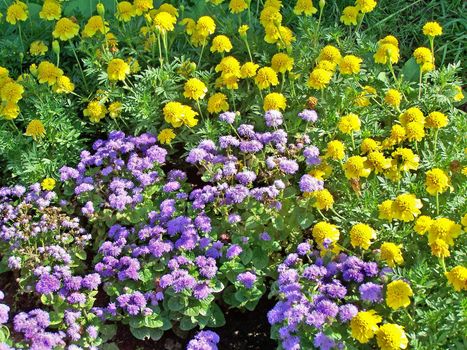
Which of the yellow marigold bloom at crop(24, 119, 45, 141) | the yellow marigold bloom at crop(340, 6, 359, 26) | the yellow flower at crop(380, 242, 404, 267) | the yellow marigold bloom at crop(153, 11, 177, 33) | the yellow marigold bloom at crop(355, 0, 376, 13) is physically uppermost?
the yellow marigold bloom at crop(355, 0, 376, 13)

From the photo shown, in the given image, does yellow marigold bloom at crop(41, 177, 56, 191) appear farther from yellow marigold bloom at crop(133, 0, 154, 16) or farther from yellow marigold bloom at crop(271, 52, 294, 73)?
yellow marigold bloom at crop(271, 52, 294, 73)

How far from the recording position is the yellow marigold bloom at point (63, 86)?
379 centimetres

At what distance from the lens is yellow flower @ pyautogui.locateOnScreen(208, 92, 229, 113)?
12.0 feet

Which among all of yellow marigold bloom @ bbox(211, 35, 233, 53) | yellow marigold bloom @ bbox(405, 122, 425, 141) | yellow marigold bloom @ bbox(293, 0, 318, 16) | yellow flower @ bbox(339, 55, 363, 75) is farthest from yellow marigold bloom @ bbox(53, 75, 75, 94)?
yellow marigold bloom @ bbox(405, 122, 425, 141)

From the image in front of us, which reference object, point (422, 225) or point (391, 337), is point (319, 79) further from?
point (391, 337)

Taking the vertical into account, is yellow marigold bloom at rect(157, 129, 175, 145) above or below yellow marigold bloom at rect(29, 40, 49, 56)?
below

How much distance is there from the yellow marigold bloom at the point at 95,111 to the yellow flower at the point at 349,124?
1.20 metres

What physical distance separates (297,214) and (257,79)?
2.54ft

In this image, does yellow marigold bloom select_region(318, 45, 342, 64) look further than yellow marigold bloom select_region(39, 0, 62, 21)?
No

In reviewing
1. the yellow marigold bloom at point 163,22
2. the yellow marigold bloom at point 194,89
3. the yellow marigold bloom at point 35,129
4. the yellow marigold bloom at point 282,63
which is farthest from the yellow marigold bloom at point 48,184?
the yellow marigold bloom at point 282,63

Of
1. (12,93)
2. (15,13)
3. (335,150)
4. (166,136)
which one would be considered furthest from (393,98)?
(15,13)

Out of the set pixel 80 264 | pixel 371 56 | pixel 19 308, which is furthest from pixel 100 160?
pixel 371 56

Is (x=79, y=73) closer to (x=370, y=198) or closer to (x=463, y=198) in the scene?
(x=370, y=198)

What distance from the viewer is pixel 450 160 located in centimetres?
328
